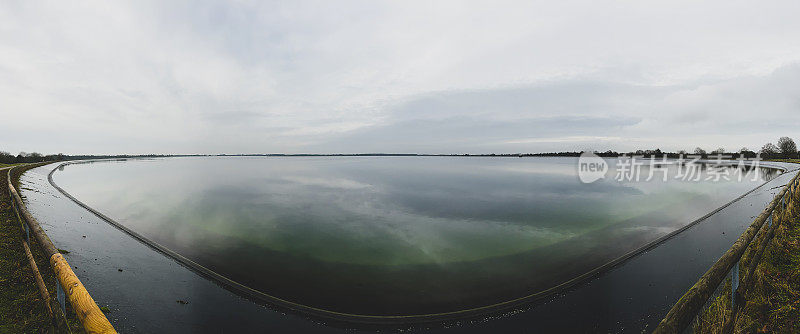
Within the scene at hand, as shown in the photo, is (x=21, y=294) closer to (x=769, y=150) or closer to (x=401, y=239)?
(x=401, y=239)

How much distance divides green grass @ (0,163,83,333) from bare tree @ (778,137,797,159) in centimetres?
18311

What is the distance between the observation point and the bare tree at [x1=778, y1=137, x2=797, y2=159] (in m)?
104

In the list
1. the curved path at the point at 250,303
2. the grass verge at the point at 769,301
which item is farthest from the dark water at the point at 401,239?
the grass verge at the point at 769,301

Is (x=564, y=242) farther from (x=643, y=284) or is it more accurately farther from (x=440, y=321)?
(x=440, y=321)

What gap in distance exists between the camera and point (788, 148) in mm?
105938

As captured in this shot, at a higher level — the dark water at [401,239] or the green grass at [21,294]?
the green grass at [21,294]

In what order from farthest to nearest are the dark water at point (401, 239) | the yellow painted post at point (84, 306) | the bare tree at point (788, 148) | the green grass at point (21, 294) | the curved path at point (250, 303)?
the bare tree at point (788, 148)
the dark water at point (401, 239)
the curved path at point (250, 303)
the green grass at point (21, 294)
the yellow painted post at point (84, 306)

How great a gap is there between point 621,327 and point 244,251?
1362cm

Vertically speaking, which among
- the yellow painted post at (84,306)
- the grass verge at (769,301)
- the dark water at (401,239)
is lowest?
the dark water at (401,239)

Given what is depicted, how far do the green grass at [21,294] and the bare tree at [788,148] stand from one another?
183112mm

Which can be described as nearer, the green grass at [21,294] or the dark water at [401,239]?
the green grass at [21,294]

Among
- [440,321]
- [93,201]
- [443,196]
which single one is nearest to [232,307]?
[440,321]

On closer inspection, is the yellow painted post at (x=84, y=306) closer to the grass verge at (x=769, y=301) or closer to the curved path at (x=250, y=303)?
the curved path at (x=250, y=303)

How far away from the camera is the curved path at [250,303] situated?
7.06m
